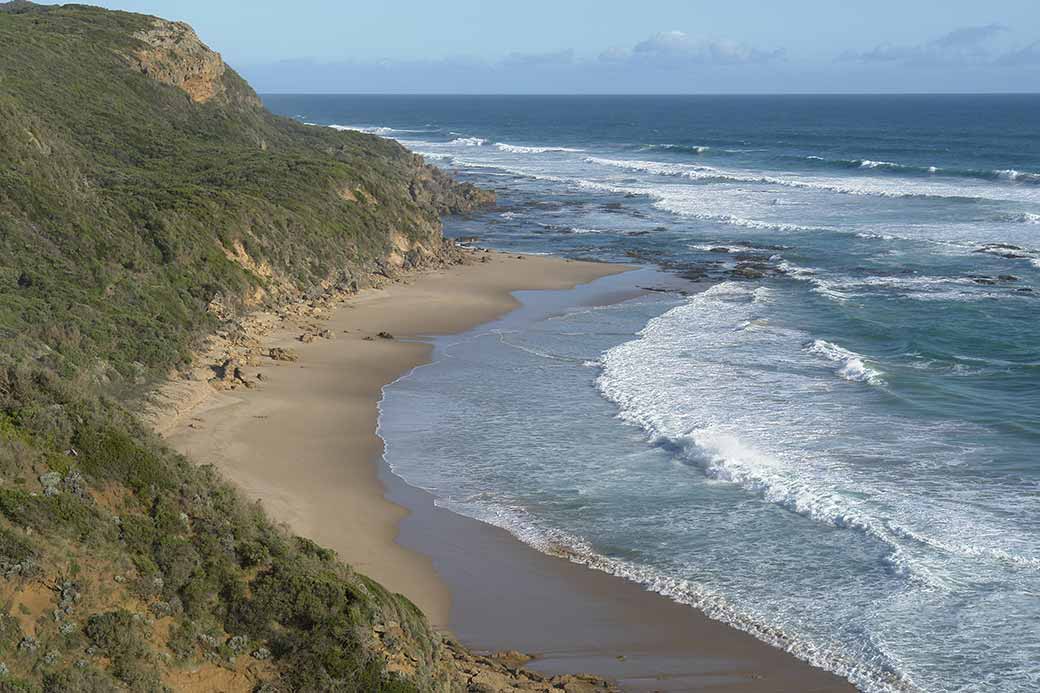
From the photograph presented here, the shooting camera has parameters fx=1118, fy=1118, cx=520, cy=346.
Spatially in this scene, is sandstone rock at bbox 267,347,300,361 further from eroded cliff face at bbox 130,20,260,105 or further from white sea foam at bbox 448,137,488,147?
white sea foam at bbox 448,137,488,147

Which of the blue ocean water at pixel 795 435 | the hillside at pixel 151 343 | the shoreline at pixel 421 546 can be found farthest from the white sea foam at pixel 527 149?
the shoreline at pixel 421 546

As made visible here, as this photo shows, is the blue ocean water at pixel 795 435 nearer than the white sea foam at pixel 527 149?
Yes

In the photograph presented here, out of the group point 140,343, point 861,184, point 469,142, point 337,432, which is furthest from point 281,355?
point 469,142

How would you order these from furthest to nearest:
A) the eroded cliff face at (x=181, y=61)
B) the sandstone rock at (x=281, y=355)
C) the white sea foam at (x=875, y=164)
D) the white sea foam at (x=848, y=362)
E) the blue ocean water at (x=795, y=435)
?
the white sea foam at (x=875, y=164)
the eroded cliff face at (x=181, y=61)
the sandstone rock at (x=281, y=355)
the white sea foam at (x=848, y=362)
the blue ocean water at (x=795, y=435)

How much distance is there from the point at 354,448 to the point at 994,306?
23.8 metres

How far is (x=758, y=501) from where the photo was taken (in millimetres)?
20234

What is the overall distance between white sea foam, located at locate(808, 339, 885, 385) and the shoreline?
36.4 ft

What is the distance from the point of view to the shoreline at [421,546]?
48.3 ft

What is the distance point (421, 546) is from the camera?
18469 mm

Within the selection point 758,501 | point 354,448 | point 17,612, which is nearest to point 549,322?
point 354,448

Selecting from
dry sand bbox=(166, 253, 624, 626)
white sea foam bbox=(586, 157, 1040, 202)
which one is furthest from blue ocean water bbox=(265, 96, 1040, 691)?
white sea foam bbox=(586, 157, 1040, 202)

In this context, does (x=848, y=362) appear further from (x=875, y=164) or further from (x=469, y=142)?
(x=469, y=142)

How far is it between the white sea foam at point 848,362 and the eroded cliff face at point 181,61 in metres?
41.3

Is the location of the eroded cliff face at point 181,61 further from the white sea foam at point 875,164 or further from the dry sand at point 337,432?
the white sea foam at point 875,164
